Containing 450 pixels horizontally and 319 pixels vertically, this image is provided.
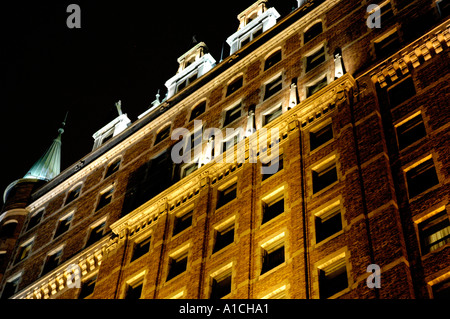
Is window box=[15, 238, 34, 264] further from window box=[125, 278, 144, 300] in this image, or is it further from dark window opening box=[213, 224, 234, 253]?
dark window opening box=[213, 224, 234, 253]

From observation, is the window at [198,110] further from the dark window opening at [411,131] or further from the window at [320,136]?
the dark window opening at [411,131]

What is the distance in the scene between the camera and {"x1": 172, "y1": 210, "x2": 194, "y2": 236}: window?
1507 inches

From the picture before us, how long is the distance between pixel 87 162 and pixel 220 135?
665 inches

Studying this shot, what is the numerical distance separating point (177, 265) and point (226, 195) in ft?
15.4

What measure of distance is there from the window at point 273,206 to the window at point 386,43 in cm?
1014

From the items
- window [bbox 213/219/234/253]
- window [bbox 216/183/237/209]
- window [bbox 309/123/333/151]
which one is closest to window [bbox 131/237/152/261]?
window [bbox 216/183/237/209]

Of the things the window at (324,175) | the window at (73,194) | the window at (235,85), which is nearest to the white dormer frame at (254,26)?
the window at (235,85)

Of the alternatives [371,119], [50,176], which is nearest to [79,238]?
[50,176]

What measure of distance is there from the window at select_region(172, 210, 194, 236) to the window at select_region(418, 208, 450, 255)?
50.1 ft

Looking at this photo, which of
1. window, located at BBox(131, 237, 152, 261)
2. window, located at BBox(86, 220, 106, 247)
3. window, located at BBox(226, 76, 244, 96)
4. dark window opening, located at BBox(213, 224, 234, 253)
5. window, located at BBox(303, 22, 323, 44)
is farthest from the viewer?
window, located at BBox(226, 76, 244, 96)

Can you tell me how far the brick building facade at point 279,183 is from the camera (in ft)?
89.6

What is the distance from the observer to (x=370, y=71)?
36250 millimetres

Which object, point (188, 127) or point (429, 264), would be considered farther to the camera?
point (188, 127)

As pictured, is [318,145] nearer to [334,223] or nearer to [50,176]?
[334,223]
